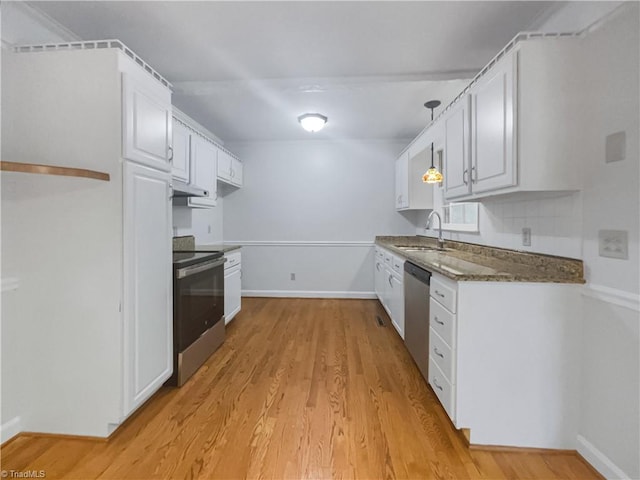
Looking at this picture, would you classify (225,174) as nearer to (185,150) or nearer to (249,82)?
(185,150)

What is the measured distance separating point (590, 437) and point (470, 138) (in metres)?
1.78

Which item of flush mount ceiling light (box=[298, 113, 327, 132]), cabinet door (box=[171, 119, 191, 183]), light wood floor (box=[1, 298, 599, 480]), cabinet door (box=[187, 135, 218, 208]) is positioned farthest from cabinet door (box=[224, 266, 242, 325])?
flush mount ceiling light (box=[298, 113, 327, 132])

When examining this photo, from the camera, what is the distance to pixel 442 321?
175 centimetres

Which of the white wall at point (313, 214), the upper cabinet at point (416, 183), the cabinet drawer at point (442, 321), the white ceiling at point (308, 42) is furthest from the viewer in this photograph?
the white wall at point (313, 214)

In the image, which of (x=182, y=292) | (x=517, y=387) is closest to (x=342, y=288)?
(x=182, y=292)

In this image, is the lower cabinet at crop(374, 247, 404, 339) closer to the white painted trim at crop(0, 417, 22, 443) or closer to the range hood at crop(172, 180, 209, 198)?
the range hood at crop(172, 180, 209, 198)

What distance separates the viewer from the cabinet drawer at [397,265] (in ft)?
9.18

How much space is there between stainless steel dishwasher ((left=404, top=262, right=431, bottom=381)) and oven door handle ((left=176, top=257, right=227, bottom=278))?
67.7 inches

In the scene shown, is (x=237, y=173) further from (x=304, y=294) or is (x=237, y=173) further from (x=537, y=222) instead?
(x=537, y=222)

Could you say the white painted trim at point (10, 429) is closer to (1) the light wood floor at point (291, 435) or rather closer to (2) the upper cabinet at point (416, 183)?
(1) the light wood floor at point (291, 435)

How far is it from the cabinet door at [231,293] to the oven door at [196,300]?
1.01ft

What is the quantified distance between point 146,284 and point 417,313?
1.89 meters

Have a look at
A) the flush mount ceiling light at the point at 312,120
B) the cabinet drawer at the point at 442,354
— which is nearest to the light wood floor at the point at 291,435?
the cabinet drawer at the point at 442,354

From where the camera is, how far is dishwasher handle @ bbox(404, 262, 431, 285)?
6.66ft
